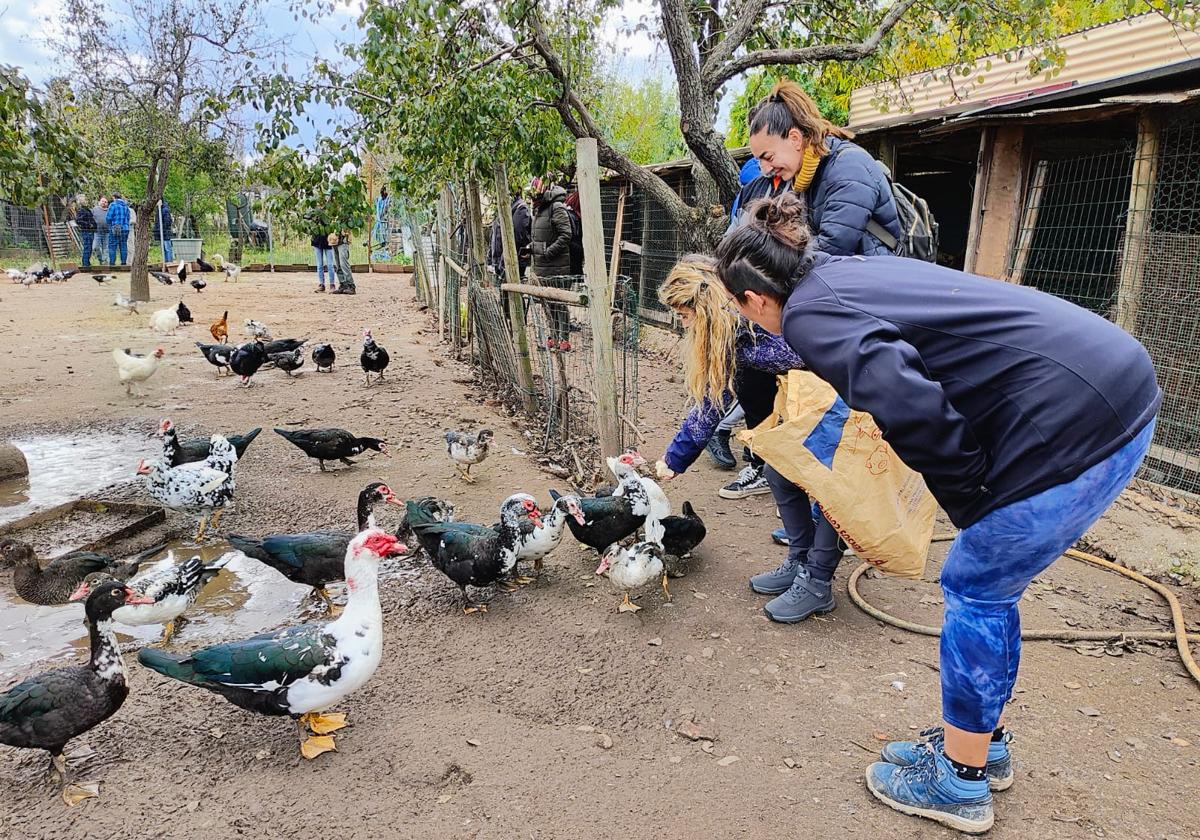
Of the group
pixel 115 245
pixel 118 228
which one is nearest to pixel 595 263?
pixel 118 228

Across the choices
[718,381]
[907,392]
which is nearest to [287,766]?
[718,381]

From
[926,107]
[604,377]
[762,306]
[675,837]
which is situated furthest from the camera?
[926,107]

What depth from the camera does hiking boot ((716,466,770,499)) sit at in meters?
5.43

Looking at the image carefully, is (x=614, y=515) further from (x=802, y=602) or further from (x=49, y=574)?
(x=49, y=574)

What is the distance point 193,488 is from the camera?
4855 mm

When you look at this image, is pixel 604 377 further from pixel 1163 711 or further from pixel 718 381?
pixel 1163 711

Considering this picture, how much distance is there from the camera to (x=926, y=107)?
12.4 m

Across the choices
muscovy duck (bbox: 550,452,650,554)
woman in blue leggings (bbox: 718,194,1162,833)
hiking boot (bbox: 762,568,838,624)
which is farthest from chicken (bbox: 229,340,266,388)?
woman in blue leggings (bbox: 718,194,1162,833)

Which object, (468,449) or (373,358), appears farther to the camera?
(373,358)

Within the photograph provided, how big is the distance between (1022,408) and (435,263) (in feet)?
40.2

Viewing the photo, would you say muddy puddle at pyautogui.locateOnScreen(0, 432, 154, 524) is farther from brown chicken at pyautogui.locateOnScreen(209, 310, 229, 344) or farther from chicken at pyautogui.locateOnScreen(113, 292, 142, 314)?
chicken at pyautogui.locateOnScreen(113, 292, 142, 314)

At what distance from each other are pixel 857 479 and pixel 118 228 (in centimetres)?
2432

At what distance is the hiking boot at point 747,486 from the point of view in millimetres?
5426

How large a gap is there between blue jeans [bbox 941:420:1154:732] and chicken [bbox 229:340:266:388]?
325 inches
